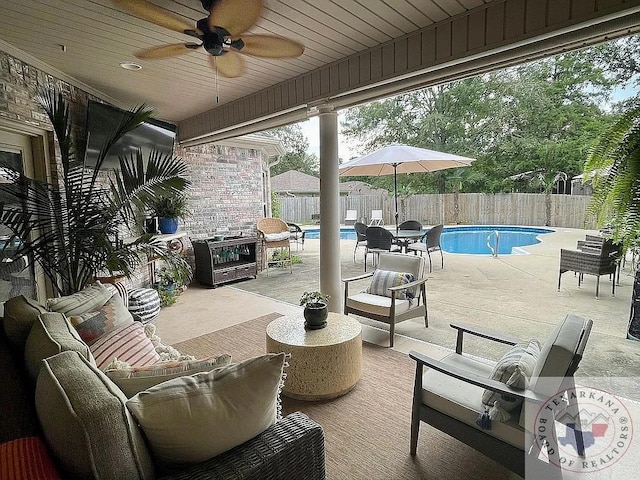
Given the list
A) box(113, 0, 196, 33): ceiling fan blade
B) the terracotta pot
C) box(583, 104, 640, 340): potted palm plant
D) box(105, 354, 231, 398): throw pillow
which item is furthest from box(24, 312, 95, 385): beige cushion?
box(583, 104, 640, 340): potted palm plant

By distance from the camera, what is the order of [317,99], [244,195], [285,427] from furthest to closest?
[244,195] < [317,99] < [285,427]

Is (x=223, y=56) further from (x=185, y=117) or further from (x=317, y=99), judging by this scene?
Answer: (x=185, y=117)

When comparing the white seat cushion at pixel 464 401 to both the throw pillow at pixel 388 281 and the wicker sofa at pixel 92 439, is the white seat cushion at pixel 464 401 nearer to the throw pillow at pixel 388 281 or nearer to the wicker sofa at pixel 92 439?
the wicker sofa at pixel 92 439

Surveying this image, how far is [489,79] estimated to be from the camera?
13195 mm

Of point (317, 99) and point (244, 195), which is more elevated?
point (317, 99)

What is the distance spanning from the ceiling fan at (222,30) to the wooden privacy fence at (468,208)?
10.9 metres

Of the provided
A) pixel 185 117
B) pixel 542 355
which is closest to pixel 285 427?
pixel 542 355

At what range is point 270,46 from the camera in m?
2.63

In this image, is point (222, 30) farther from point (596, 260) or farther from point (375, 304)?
point (596, 260)

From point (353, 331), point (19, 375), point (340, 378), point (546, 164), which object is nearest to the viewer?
point (19, 375)

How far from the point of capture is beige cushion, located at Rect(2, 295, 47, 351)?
67.7 inches

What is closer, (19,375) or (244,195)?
(19,375)

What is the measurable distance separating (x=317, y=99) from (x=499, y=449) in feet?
10.6

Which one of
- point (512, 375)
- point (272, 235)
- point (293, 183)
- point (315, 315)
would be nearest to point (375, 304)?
point (315, 315)
